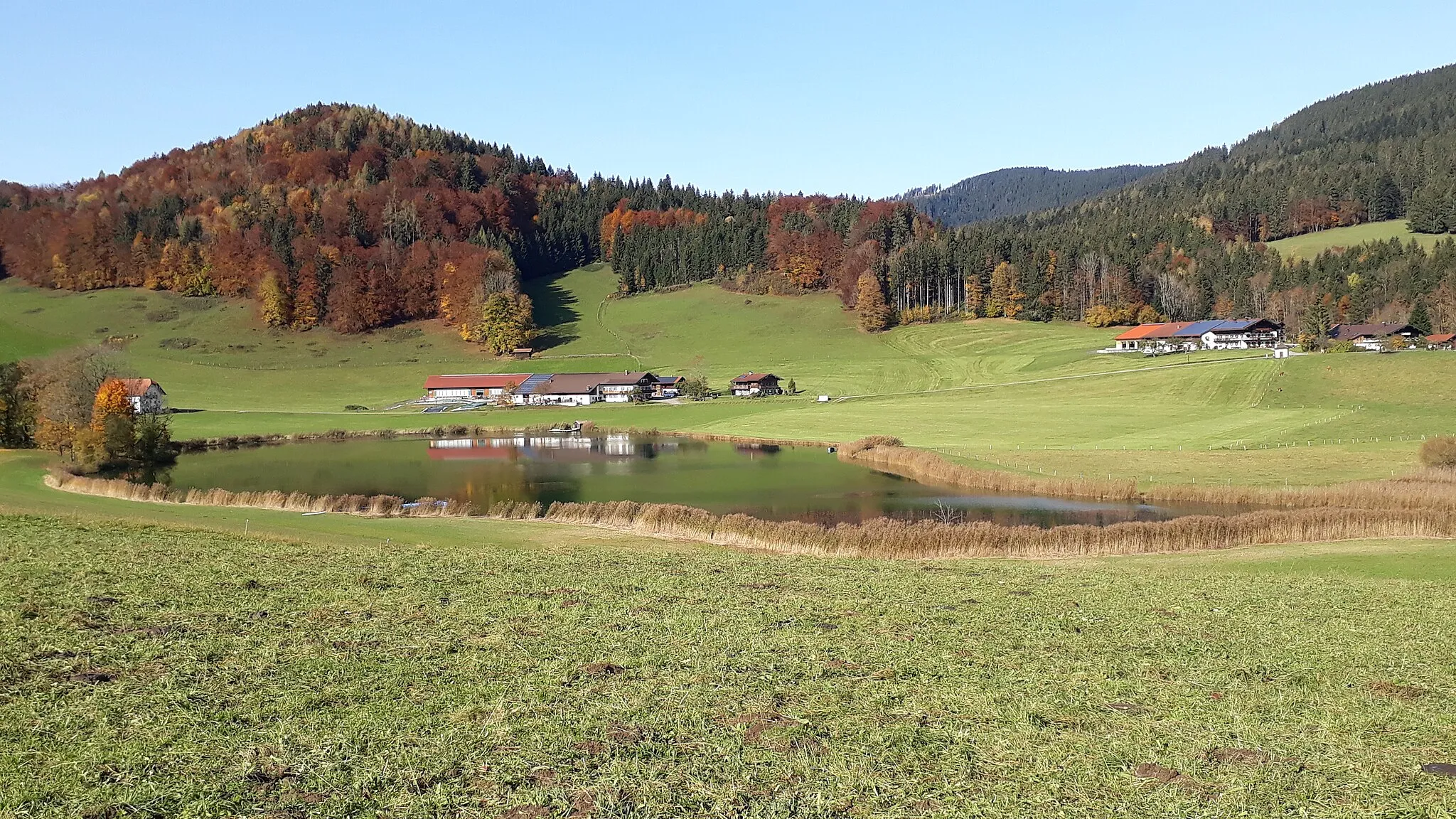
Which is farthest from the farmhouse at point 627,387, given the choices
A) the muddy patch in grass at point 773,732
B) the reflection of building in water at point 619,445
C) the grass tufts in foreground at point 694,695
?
the muddy patch in grass at point 773,732

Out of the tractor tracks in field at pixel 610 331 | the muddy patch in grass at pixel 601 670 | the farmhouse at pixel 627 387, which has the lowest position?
the muddy patch in grass at pixel 601 670

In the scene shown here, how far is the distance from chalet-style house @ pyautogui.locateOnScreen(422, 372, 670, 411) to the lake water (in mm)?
26628

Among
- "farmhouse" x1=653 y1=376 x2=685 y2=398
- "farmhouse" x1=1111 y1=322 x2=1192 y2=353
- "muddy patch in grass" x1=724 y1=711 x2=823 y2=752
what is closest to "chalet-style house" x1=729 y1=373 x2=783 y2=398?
"farmhouse" x1=653 y1=376 x2=685 y2=398

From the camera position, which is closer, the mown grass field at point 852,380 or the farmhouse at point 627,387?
the mown grass field at point 852,380

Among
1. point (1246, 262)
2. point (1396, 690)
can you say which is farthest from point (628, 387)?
point (1396, 690)

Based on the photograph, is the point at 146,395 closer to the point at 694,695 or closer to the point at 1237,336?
the point at 694,695

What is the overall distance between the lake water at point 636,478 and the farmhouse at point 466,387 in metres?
29.1

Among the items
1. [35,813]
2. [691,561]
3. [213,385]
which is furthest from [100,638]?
[213,385]

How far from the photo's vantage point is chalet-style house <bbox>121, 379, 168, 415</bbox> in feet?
295

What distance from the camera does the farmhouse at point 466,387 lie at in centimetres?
10888

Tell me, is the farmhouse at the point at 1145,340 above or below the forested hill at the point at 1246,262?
below

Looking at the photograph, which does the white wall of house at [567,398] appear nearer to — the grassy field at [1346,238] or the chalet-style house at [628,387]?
the chalet-style house at [628,387]

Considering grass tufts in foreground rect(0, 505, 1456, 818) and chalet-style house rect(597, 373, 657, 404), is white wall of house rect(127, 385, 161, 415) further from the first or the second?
grass tufts in foreground rect(0, 505, 1456, 818)

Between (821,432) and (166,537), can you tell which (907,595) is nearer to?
(166,537)
